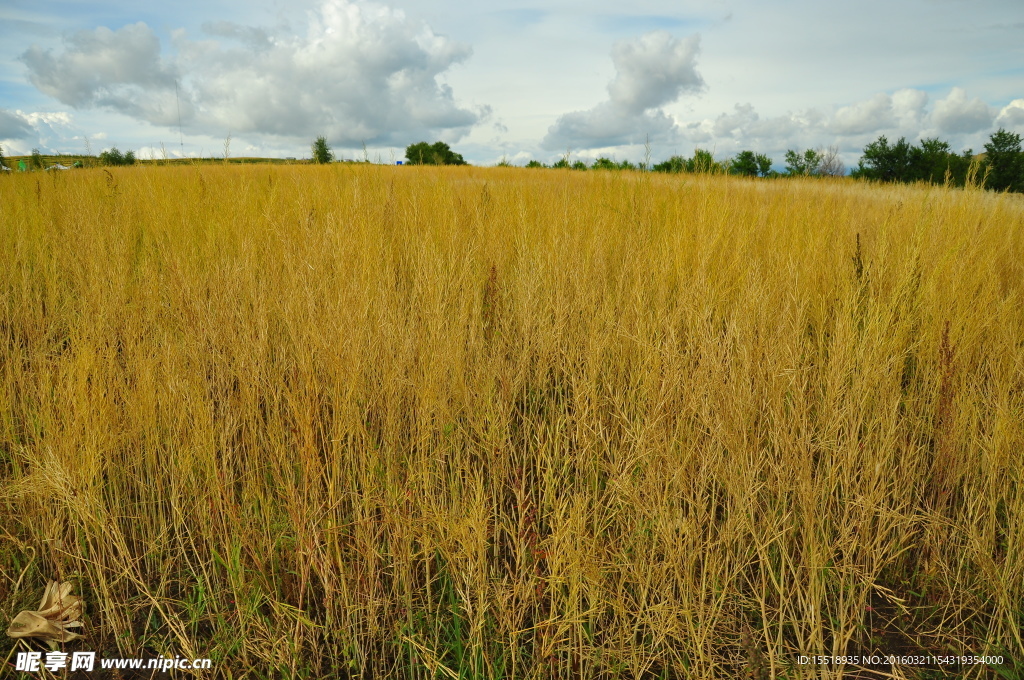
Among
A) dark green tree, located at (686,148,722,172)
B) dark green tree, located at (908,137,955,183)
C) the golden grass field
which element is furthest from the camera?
dark green tree, located at (908,137,955,183)

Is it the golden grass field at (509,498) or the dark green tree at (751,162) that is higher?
the dark green tree at (751,162)

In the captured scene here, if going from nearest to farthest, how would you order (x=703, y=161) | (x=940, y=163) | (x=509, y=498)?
(x=509, y=498) → (x=703, y=161) → (x=940, y=163)

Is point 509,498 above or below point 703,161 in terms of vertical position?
below

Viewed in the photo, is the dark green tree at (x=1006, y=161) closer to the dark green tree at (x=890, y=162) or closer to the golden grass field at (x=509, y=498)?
the dark green tree at (x=890, y=162)

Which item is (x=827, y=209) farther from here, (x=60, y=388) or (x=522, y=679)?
(x=60, y=388)

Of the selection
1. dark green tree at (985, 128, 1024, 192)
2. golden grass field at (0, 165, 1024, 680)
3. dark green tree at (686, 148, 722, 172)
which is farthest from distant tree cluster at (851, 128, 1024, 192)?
golden grass field at (0, 165, 1024, 680)

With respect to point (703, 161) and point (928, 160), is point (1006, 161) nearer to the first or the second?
point (928, 160)

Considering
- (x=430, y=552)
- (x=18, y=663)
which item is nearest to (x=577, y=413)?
(x=430, y=552)

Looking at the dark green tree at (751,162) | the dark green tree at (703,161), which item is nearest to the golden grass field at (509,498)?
the dark green tree at (703,161)

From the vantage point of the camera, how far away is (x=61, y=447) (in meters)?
1.51

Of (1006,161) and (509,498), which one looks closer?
(509,498)

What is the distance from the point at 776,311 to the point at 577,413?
1305mm

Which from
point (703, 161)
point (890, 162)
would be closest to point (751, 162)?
point (890, 162)

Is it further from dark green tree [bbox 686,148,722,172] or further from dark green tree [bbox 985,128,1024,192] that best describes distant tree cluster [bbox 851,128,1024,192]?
dark green tree [bbox 686,148,722,172]
